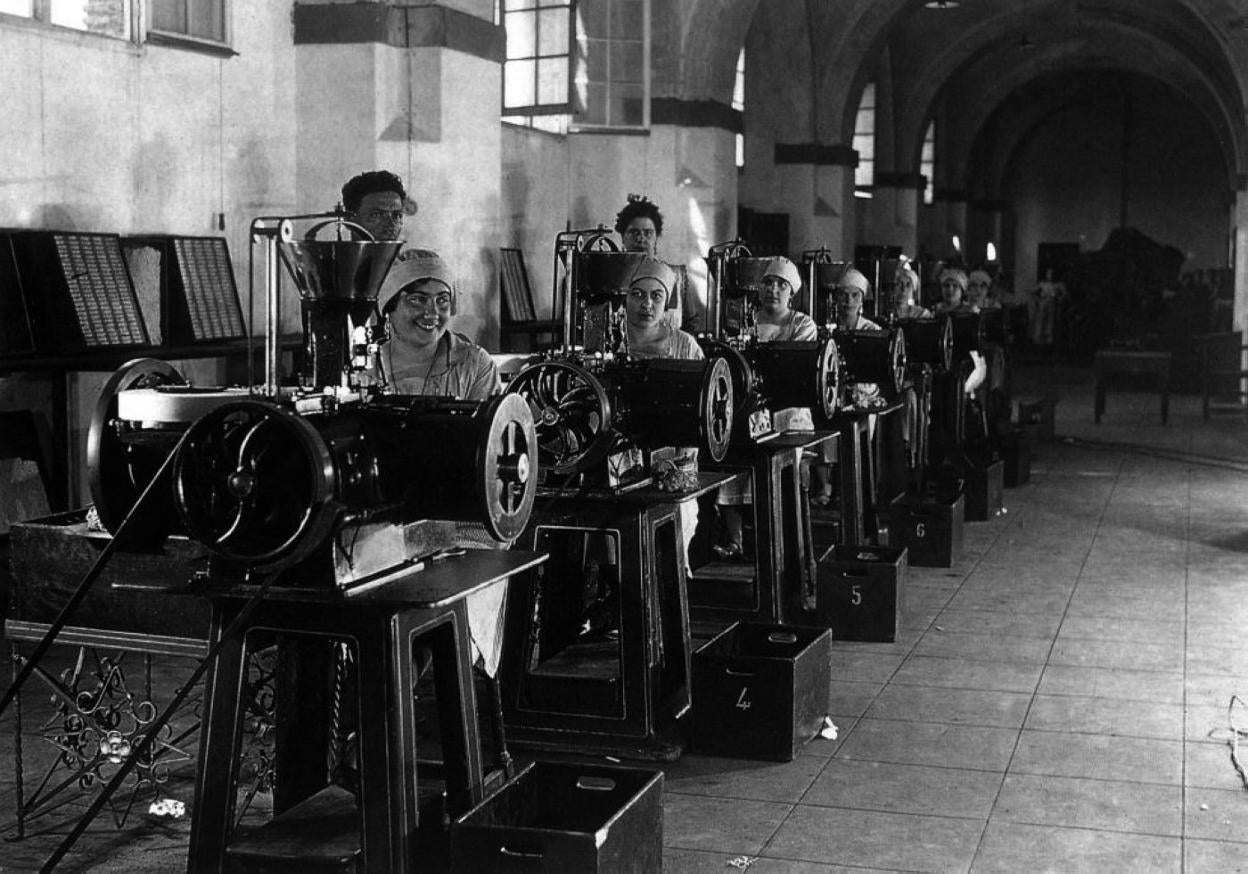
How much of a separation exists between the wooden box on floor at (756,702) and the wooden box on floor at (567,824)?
119cm

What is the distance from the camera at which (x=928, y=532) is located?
27.2ft

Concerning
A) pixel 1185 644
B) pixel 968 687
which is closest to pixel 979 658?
pixel 968 687

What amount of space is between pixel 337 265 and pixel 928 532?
209 inches

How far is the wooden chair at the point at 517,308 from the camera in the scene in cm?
1106

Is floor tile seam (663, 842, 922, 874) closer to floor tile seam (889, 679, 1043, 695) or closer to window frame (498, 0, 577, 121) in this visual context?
floor tile seam (889, 679, 1043, 695)

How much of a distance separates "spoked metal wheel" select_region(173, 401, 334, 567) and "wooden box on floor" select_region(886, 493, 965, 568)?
17.8ft

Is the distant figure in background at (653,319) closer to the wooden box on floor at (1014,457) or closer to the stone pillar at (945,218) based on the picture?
the wooden box on floor at (1014,457)

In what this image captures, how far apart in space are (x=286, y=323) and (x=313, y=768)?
4.83 metres

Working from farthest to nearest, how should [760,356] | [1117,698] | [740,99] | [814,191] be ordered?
[740,99] < [814,191] < [760,356] < [1117,698]

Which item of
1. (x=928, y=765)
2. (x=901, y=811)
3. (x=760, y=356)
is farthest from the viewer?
(x=760, y=356)

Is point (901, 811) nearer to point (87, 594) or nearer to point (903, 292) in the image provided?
point (87, 594)

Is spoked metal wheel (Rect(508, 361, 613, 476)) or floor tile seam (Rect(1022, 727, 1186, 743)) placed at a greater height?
spoked metal wheel (Rect(508, 361, 613, 476))

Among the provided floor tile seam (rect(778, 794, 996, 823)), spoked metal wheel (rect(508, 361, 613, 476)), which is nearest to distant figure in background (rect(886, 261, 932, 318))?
spoked metal wheel (rect(508, 361, 613, 476))

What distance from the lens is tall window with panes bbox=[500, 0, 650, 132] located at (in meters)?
10.1
